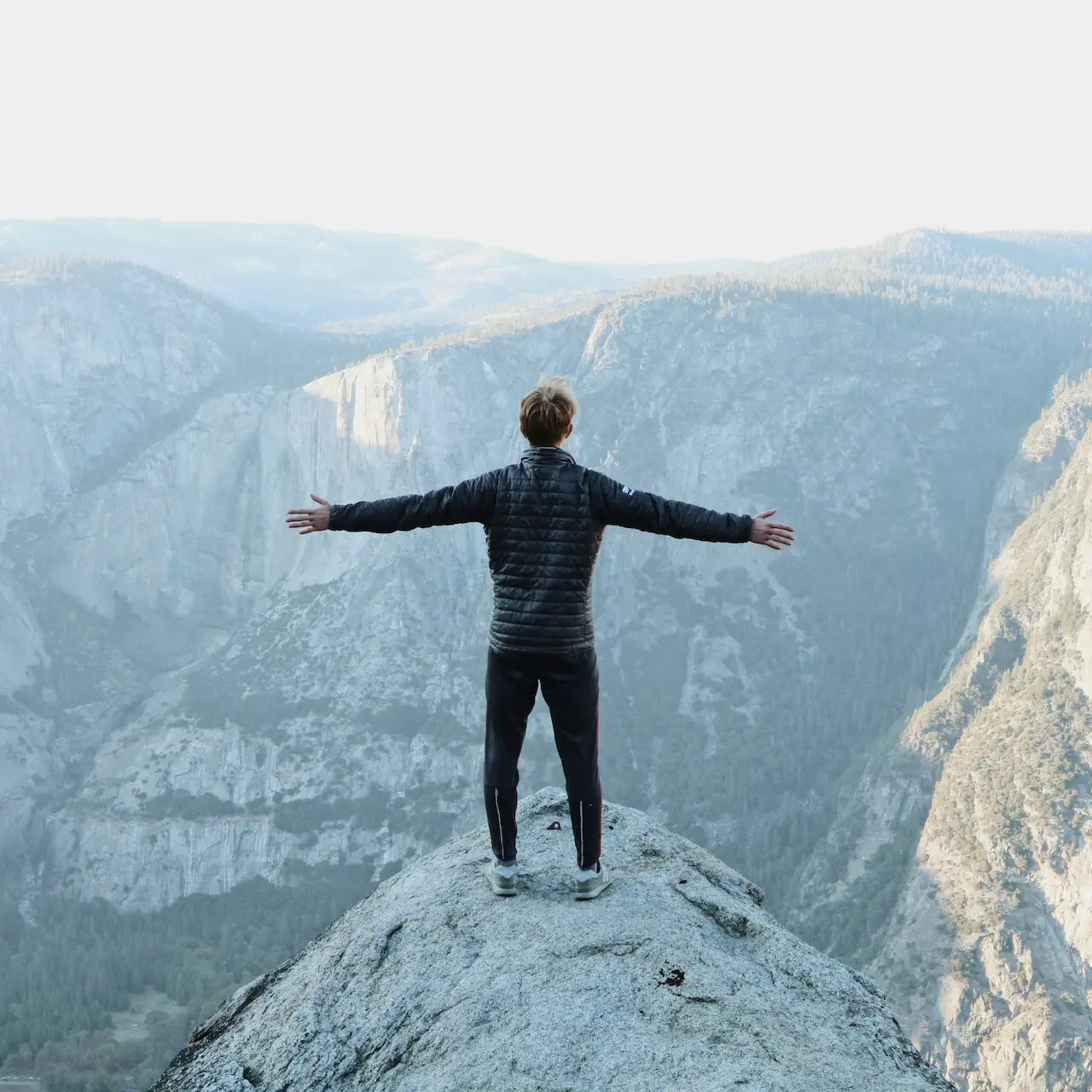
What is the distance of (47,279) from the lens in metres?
168

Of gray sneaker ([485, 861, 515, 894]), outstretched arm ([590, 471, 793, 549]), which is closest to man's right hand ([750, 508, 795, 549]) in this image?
outstretched arm ([590, 471, 793, 549])

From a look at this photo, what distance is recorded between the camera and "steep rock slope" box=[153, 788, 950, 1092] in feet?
21.0

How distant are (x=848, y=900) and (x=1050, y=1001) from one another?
20.4 meters

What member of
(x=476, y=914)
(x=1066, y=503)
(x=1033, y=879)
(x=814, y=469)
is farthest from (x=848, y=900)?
(x=476, y=914)

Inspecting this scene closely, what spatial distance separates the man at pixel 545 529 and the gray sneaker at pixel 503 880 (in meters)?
1.24

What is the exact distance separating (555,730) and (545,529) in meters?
1.64

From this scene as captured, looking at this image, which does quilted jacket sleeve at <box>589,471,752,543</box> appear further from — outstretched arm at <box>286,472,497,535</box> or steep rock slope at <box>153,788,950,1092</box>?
steep rock slope at <box>153,788,950,1092</box>

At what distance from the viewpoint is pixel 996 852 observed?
285ft

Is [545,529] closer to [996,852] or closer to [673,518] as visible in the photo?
[673,518]

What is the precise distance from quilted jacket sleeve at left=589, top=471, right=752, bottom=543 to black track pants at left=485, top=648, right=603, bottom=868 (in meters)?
1.12

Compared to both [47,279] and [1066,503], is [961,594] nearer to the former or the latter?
[1066,503]

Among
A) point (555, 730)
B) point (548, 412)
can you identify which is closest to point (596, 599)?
point (555, 730)

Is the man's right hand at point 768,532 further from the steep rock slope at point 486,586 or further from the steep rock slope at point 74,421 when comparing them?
the steep rock slope at point 74,421

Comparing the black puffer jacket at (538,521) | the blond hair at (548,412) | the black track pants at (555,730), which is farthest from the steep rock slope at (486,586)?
the blond hair at (548,412)
